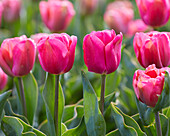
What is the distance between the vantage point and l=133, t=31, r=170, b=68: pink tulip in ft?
2.83

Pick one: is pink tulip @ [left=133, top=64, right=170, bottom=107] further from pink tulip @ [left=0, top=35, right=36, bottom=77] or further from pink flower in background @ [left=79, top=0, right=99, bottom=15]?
pink flower in background @ [left=79, top=0, right=99, bottom=15]

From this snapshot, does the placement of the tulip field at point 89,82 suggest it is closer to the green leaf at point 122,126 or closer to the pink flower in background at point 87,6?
the green leaf at point 122,126

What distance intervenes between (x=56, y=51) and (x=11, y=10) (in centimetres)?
134

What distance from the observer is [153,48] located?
866 millimetres

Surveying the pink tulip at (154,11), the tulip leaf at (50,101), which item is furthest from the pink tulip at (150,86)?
the pink tulip at (154,11)

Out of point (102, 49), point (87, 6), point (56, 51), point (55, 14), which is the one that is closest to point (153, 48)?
point (102, 49)

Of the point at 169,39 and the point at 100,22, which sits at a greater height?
the point at 169,39

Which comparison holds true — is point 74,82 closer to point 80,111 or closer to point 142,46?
point 80,111

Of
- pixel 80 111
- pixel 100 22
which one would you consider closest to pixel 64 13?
pixel 80 111

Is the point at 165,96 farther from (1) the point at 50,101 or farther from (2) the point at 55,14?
(2) the point at 55,14

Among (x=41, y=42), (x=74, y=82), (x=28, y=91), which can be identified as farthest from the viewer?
(x=74, y=82)

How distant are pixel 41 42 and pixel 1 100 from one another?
0.18 metres

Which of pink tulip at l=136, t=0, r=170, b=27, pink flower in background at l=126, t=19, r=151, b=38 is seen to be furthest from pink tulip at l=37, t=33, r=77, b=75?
pink flower in background at l=126, t=19, r=151, b=38

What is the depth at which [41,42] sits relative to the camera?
83 centimetres
